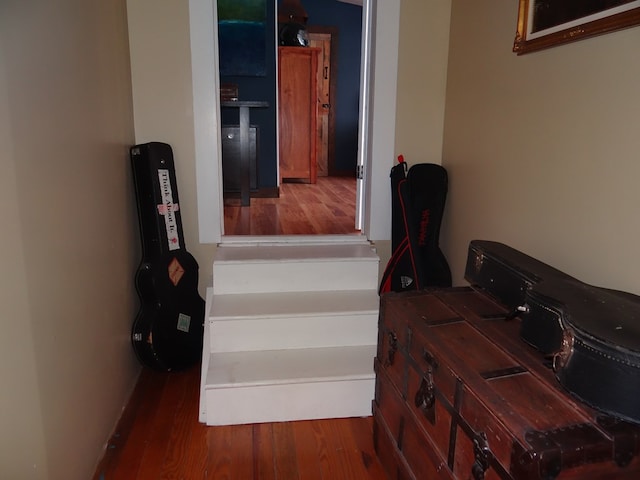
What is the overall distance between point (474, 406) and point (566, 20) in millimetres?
1226

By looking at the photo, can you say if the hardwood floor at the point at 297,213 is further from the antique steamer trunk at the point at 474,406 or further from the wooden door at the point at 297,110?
the antique steamer trunk at the point at 474,406

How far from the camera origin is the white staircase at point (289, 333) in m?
1.97

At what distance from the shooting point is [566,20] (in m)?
1.52

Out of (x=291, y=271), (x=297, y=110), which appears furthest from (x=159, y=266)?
(x=297, y=110)

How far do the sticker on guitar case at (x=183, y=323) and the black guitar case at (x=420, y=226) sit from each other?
0.98 metres

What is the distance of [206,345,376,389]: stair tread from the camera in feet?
6.43

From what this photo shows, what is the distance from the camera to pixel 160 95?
2340 millimetres

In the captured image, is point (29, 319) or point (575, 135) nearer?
point (29, 319)

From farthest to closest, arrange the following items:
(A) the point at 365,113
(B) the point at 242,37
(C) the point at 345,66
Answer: (C) the point at 345,66 < (B) the point at 242,37 < (A) the point at 365,113

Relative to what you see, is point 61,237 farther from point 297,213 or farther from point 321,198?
point 321,198

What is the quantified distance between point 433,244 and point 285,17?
14.1 ft

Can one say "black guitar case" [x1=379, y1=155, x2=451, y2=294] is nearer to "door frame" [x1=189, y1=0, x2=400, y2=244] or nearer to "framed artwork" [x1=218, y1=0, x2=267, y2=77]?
"door frame" [x1=189, y1=0, x2=400, y2=244]

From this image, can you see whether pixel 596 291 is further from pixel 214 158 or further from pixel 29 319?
pixel 214 158

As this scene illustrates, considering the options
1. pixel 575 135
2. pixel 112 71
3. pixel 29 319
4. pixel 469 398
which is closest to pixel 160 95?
pixel 112 71
